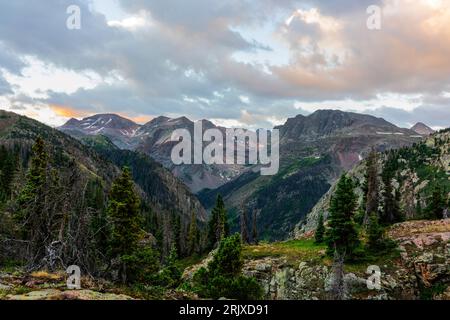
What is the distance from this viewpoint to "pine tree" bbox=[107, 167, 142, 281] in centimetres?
4462

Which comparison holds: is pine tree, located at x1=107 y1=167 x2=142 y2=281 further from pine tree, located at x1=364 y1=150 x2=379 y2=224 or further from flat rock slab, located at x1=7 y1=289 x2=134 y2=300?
pine tree, located at x1=364 y1=150 x2=379 y2=224

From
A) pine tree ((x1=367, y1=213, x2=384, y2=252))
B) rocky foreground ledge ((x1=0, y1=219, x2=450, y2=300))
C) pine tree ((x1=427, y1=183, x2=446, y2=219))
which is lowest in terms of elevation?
rocky foreground ledge ((x1=0, y1=219, x2=450, y2=300))

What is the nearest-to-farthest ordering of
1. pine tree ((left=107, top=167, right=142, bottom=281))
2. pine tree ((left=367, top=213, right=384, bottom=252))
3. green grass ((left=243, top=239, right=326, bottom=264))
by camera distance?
pine tree ((left=107, top=167, right=142, bottom=281)) < pine tree ((left=367, top=213, right=384, bottom=252)) < green grass ((left=243, top=239, right=326, bottom=264))

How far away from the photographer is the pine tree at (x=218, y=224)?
101500 mm

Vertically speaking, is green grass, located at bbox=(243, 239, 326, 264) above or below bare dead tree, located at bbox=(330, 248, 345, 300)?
below

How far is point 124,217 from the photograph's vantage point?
147ft

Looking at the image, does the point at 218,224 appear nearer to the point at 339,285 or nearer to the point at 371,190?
the point at 371,190

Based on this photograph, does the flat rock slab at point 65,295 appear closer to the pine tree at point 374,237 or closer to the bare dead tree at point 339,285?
the bare dead tree at point 339,285

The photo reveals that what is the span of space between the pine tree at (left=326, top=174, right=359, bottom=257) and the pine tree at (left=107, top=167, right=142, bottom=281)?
27.5m

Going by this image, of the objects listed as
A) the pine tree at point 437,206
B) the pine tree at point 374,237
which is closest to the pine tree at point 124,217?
the pine tree at point 374,237

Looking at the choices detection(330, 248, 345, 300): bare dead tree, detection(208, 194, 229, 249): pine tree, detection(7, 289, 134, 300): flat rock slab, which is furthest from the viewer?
detection(208, 194, 229, 249): pine tree

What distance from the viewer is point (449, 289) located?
4931 cm

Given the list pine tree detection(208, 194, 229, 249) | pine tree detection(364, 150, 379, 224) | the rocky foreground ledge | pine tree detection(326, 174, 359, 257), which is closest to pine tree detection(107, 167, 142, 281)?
the rocky foreground ledge
